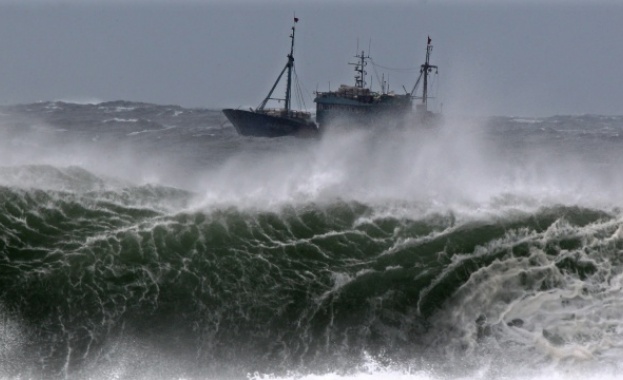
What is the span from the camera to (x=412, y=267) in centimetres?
1633

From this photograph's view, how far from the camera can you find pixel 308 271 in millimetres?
16125

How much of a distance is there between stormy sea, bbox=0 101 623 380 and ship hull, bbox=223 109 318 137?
120ft

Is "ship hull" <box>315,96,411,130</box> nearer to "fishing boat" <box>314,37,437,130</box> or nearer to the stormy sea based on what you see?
"fishing boat" <box>314,37,437,130</box>

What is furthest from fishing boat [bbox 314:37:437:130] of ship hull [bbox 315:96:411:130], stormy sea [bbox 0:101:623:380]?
stormy sea [bbox 0:101:623:380]

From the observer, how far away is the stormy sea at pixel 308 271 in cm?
1386

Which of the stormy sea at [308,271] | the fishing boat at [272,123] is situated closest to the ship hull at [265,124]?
the fishing boat at [272,123]

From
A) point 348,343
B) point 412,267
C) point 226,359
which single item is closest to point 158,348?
point 226,359

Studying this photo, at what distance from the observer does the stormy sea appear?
1386 cm

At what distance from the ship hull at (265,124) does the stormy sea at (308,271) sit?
36.6 meters

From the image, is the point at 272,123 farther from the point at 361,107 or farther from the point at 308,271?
the point at 308,271

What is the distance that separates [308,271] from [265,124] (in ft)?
142

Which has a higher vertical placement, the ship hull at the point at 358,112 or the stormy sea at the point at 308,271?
the ship hull at the point at 358,112

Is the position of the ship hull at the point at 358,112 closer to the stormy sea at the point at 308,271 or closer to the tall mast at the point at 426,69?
the tall mast at the point at 426,69

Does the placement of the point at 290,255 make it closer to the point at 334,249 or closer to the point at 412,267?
the point at 334,249
